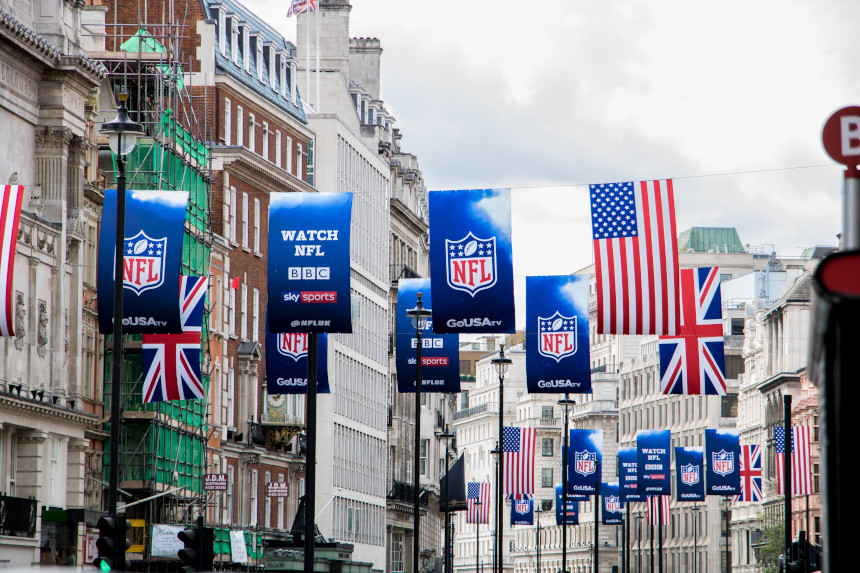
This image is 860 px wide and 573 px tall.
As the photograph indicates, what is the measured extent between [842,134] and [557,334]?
1234 inches

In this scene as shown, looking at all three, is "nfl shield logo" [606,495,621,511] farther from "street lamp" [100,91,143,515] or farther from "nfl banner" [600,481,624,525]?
"street lamp" [100,91,143,515]

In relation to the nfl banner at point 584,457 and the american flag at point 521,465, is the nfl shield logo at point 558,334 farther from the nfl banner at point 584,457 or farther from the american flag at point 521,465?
the nfl banner at point 584,457

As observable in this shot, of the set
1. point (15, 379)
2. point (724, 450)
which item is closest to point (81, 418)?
point (15, 379)

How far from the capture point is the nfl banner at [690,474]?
6925 centimetres

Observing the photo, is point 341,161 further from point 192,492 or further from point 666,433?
point 192,492

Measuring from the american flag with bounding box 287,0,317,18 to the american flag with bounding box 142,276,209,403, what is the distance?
2906 cm

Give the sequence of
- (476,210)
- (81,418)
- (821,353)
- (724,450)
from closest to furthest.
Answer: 1. (821,353)
2. (476,210)
3. (81,418)
4. (724,450)

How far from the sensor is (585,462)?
70.6 m

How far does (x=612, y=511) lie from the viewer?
91.1 meters

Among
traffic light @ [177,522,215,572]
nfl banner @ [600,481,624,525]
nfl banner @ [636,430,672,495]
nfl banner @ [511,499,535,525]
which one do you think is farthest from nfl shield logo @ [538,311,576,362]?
nfl banner @ [511,499,535,525]

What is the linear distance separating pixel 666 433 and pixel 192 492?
22.3 metres

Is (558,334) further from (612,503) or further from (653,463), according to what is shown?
(612,503)

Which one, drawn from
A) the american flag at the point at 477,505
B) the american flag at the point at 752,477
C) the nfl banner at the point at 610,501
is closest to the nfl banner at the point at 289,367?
the american flag at the point at 752,477

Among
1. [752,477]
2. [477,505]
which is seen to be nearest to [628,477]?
[752,477]
